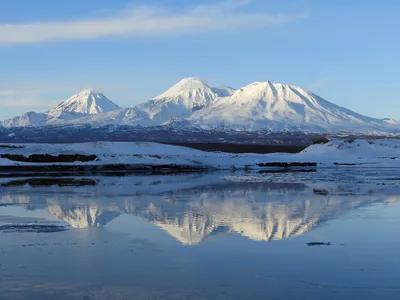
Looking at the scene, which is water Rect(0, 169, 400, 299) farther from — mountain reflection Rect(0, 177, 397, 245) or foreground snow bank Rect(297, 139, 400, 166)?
foreground snow bank Rect(297, 139, 400, 166)

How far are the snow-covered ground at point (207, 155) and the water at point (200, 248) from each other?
2960cm

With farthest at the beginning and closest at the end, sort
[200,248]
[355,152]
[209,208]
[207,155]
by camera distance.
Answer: [355,152] < [207,155] < [209,208] < [200,248]

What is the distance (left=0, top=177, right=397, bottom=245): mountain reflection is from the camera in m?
17.3

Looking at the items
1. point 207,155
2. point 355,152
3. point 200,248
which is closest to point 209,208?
point 200,248

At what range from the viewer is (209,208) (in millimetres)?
22328

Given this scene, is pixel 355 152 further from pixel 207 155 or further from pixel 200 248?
pixel 200 248

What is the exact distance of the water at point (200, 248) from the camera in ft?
35.6

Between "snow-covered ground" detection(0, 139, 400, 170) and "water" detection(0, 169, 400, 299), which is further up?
"snow-covered ground" detection(0, 139, 400, 170)

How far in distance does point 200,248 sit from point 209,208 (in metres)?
7.92

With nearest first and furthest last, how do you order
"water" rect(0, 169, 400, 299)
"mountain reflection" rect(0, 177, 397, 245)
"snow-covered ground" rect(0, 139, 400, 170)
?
"water" rect(0, 169, 400, 299), "mountain reflection" rect(0, 177, 397, 245), "snow-covered ground" rect(0, 139, 400, 170)

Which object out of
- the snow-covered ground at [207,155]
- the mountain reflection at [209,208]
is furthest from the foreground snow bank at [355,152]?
the mountain reflection at [209,208]

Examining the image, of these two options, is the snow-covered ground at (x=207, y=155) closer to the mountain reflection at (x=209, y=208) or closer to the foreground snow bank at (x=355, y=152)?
the foreground snow bank at (x=355, y=152)

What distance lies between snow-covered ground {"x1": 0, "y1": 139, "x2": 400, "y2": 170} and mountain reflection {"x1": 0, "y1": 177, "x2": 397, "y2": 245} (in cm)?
2409

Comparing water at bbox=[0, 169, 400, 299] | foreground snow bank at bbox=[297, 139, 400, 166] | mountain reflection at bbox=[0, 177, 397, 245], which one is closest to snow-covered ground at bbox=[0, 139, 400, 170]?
foreground snow bank at bbox=[297, 139, 400, 166]
